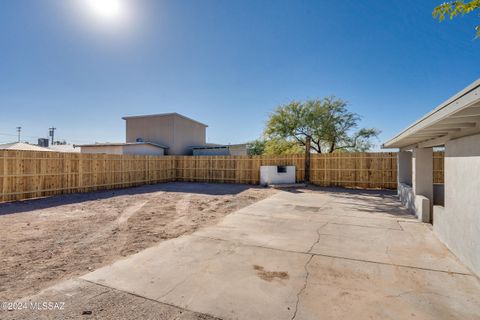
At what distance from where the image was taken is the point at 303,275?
123 inches

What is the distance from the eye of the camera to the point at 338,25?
931cm

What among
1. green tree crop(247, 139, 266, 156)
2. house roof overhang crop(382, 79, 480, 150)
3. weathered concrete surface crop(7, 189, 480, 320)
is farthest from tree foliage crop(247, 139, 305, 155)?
green tree crop(247, 139, 266, 156)

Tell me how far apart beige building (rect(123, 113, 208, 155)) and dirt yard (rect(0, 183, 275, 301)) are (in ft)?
39.3

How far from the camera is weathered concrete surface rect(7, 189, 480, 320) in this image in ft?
7.84

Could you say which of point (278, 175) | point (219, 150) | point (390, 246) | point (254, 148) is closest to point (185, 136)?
point (219, 150)

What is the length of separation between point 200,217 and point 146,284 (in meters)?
3.75

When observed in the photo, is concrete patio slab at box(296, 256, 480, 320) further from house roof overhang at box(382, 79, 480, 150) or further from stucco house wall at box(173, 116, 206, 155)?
stucco house wall at box(173, 116, 206, 155)

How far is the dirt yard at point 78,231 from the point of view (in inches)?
127

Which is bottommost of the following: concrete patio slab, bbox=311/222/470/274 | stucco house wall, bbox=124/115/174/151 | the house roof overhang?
concrete patio slab, bbox=311/222/470/274

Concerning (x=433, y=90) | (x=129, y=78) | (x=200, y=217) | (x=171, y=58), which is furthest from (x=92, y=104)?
(x=433, y=90)

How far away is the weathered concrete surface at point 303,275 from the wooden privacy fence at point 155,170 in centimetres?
828

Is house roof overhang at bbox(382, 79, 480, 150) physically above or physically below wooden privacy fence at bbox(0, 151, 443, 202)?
above

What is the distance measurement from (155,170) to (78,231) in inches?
444

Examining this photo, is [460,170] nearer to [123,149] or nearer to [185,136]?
[123,149]
